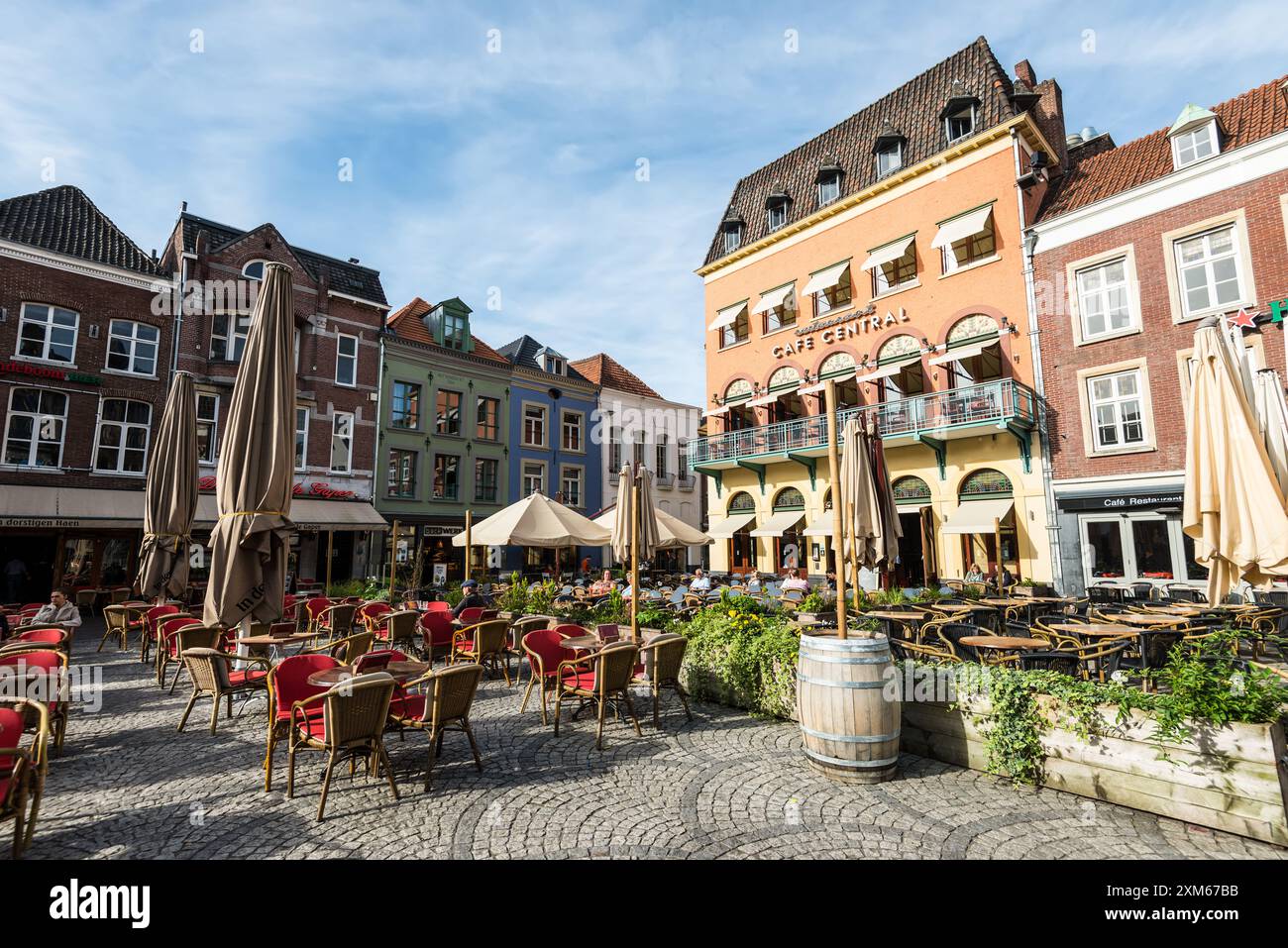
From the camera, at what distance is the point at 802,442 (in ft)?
68.6

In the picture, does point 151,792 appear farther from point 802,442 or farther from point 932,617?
point 802,442

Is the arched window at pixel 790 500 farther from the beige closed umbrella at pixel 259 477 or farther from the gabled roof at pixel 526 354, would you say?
the beige closed umbrella at pixel 259 477

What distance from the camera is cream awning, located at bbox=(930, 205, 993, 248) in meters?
17.7

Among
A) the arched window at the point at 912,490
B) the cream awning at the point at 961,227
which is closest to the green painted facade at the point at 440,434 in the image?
the arched window at the point at 912,490

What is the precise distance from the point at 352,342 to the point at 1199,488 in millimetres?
25447

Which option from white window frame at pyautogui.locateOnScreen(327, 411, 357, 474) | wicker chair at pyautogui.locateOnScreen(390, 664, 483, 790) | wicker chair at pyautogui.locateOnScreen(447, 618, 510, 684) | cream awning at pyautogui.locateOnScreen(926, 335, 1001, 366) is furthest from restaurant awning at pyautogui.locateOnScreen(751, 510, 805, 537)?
wicker chair at pyautogui.locateOnScreen(390, 664, 483, 790)

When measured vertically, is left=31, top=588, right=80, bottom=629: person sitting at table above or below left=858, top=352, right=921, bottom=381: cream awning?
below

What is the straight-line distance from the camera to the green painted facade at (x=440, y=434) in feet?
80.2

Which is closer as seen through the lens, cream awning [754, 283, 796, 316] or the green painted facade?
cream awning [754, 283, 796, 316]

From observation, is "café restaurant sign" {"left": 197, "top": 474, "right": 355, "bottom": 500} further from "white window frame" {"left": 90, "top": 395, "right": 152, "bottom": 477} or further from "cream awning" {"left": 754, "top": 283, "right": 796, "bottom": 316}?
"cream awning" {"left": 754, "top": 283, "right": 796, "bottom": 316}

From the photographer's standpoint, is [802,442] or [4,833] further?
[802,442]

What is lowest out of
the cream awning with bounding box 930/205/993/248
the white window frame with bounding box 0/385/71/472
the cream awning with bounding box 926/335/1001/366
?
the white window frame with bounding box 0/385/71/472

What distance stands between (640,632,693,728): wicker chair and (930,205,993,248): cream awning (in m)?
17.0
